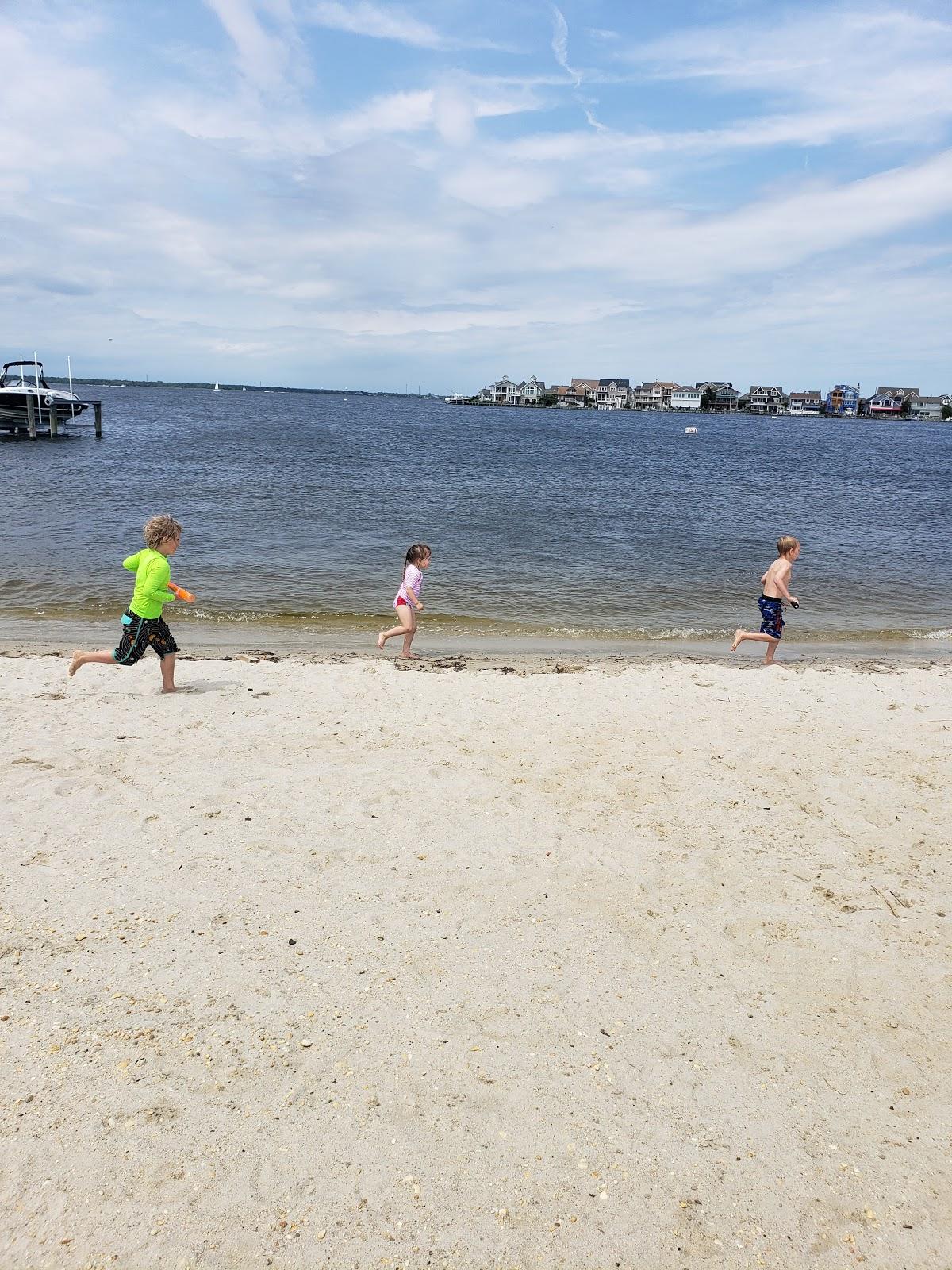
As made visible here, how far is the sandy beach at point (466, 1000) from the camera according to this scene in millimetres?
2717

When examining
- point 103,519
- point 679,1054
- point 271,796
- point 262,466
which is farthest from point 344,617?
point 262,466

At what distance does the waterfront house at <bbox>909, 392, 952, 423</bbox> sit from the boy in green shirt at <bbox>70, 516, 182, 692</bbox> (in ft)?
695

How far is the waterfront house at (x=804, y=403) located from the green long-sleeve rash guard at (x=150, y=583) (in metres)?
213

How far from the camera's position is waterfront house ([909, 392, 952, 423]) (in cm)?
18414

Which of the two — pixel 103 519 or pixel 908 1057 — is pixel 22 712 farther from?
pixel 103 519

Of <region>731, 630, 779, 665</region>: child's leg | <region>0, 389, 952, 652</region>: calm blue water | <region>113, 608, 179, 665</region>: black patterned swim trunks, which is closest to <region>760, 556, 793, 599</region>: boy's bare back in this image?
<region>731, 630, 779, 665</region>: child's leg

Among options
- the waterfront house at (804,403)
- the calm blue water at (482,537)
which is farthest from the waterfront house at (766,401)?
the calm blue water at (482,537)

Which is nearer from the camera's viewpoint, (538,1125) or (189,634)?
(538,1125)

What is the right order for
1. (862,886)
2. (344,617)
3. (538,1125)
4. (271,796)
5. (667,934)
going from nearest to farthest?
(538,1125)
(667,934)
(862,886)
(271,796)
(344,617)

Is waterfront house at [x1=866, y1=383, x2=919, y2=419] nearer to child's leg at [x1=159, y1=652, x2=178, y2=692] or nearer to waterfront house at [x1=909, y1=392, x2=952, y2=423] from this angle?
waterfront house at [x1=909, y1=392, x2=952, y2=423]

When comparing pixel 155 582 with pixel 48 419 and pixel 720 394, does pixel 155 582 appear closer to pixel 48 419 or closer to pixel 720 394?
pixel 48 419

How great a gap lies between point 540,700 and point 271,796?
127 inches

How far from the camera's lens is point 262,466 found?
3709cm

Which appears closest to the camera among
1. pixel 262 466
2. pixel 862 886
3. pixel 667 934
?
pixel 667 934
